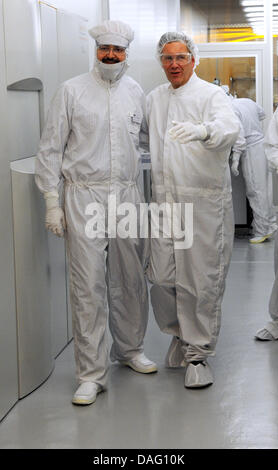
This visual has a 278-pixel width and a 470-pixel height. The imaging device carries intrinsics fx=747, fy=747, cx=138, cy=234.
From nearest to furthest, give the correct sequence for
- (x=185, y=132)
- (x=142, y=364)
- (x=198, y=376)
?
(x=185, y=132)
(x=198, y=376)
(x=142, y=364)

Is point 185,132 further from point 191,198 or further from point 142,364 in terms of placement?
point 142,364

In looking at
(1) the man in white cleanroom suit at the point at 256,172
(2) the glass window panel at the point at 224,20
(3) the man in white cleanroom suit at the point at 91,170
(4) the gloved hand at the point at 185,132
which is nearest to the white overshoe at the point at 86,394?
(3) the man in white cleanroom suit at the point at 91,170

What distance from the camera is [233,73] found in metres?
7.53

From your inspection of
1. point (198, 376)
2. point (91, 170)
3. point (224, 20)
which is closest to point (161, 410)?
point (198, 376)

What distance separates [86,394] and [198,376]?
479 mm

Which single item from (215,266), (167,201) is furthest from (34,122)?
(215,266)

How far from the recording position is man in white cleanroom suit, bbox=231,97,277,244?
657cm

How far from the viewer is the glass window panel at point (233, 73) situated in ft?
24.7

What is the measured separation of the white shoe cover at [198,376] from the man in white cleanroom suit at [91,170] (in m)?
0.35

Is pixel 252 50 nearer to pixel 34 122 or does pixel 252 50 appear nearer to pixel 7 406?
pixel 34 122

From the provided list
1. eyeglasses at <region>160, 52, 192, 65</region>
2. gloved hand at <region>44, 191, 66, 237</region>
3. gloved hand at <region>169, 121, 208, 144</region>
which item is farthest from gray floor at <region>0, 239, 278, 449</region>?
eyeglasses at <region>160, 52, 192, 65</region>

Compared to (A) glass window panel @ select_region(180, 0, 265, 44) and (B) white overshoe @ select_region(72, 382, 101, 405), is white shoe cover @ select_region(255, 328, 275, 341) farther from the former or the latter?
(A) glass window panel @ select_region(180, 0, 265, 44)

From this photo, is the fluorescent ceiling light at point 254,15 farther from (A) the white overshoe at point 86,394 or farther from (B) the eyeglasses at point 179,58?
A: (A) the white overshoe at point 86,394

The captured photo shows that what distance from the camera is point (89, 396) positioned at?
2.90 meters
